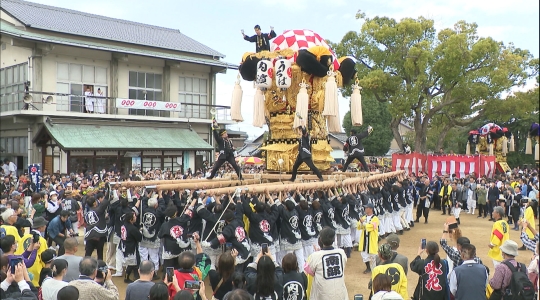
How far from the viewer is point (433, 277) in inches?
180

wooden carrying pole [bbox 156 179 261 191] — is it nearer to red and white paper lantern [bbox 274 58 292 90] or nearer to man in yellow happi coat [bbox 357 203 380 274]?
red and white paper lantern [bbox 274 58 292 90]

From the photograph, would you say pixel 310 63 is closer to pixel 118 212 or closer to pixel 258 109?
pixel 258 109

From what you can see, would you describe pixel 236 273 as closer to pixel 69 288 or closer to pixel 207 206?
pixel 69 288

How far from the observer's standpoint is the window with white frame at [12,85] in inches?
801

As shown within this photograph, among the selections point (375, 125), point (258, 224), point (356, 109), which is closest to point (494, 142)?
point (375, 125)

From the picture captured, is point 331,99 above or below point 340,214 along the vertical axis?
above

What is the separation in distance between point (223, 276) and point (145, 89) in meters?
20.7

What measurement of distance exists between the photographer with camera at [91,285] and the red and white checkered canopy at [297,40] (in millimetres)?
9282

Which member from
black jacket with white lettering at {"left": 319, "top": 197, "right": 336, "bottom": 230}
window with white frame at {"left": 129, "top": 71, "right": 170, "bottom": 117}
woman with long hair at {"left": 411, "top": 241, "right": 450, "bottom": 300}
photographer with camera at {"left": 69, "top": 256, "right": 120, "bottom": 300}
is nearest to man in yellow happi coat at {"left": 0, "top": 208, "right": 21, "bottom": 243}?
photographer with camera at {"left": 69, "top": 256, "right": 120, "bottom": 300}

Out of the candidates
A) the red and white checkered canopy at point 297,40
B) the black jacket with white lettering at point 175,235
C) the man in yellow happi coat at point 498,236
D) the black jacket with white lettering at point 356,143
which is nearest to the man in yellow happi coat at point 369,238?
the man in yellow happi coat at point 498,236

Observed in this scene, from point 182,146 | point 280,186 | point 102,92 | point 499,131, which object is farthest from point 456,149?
point 280,186

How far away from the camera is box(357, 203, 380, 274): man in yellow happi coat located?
7.79 m

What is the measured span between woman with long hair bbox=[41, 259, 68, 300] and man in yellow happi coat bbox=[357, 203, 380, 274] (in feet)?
16.9

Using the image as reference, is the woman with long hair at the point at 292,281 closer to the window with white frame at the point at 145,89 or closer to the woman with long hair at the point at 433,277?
the woman with long hair at the point at 433,277
